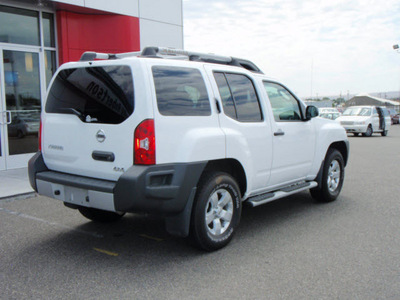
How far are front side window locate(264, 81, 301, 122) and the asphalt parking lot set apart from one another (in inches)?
54.5

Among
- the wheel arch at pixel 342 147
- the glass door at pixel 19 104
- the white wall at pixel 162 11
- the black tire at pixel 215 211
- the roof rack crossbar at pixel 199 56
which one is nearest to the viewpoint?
the black tire at pixel 215 211

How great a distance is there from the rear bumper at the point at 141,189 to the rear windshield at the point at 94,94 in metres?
0.58

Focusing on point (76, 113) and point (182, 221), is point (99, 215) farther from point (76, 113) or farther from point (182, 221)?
point (182, 221)

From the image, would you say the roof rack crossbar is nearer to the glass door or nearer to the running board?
the running board

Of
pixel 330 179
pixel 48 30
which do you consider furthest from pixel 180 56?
pixel 48 30

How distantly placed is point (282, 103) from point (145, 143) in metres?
2.47

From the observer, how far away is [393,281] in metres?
3.55

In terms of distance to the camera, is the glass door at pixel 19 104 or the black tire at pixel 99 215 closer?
the black tire at pixel 99 215

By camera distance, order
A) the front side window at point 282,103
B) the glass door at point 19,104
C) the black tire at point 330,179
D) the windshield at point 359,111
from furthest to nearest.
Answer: the windshield at point 359,111
the glass door at point 19,104
the black tire at point 330,179
the front side window at point 282,103

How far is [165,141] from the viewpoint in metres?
3.75

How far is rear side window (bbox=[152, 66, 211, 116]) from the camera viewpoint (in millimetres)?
3857

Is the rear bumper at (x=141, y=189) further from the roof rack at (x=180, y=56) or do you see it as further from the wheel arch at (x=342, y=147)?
the wheel arch at (x=342, y=147)

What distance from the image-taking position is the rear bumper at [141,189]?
11.9ft

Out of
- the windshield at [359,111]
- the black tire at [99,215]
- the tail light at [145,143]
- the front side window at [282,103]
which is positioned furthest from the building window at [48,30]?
the windshield at [359,111]
